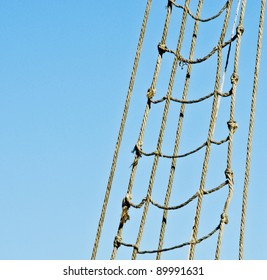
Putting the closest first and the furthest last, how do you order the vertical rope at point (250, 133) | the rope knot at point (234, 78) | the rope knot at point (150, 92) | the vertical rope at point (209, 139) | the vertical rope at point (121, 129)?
the vertical rope at point (250, 133), the vertical rope at point (209, 139), the vertical rope at point (121, 129), the rope knot at point (234, 78), the rope knot at point (150, 92)

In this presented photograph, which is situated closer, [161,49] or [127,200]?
[127,200]

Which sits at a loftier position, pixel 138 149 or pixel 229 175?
pixel 138 149

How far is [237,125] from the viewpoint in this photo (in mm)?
3906

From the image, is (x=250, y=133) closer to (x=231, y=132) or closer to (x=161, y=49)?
(x=231, y=132)

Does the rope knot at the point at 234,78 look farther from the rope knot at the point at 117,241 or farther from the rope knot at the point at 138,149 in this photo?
the rope knot at the point at 117,241

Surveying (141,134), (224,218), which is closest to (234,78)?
(141,134)

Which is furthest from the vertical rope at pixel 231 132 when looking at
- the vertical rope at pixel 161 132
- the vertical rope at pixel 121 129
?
the vertical rope at pixel 121 129

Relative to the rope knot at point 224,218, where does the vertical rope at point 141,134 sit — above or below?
above

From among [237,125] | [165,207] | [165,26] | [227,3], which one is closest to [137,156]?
[165,207]

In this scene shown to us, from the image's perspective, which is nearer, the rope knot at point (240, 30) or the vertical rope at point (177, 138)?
the rope knot at point (240, 30)

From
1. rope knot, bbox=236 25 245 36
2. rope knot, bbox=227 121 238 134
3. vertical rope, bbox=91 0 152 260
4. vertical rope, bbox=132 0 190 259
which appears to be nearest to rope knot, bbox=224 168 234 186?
rope knot, bbox=227 121 238 134

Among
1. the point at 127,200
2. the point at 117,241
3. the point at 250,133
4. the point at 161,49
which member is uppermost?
the point at 161,49
